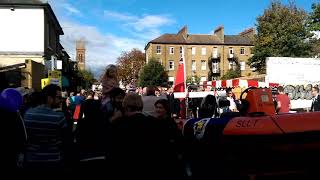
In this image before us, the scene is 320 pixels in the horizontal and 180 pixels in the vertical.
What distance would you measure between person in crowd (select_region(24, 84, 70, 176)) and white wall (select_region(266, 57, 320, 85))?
18819 millimetres

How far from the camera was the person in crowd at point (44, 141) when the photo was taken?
4.86 metres

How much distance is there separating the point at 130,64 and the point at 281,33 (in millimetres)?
46789

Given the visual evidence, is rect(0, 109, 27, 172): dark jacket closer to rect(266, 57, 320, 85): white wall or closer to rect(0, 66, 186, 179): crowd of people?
rect(0, 66, 186, 179): crowd of people

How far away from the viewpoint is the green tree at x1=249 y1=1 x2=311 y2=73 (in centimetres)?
4881

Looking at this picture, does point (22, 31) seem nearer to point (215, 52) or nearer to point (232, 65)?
point (215, 52)

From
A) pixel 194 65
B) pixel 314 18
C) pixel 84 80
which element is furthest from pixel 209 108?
pixel 84 80

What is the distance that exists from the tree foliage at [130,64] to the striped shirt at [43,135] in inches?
3312

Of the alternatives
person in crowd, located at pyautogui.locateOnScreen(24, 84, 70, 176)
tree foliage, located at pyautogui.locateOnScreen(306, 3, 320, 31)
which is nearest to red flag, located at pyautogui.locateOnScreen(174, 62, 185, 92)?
person in crowd, located at pyautogui.locateOnScreen(24, 84, 70, 176)

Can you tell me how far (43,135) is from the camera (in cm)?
486

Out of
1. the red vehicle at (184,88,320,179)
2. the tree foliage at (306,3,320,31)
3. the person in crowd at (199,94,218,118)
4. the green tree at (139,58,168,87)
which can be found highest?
the tree foliage at (306,3,320,31)

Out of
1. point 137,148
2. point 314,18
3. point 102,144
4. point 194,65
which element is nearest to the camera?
point 137,148

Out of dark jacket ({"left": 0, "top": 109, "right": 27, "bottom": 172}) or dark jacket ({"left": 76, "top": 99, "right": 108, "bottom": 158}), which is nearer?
dark jacket ({"left": 0, "top": 109, "right": 27, "bottom": 172})

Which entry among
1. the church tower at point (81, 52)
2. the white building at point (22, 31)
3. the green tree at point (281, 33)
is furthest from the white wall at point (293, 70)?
the church tower at point (81, 52)

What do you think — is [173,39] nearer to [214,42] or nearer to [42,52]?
[214,42]
